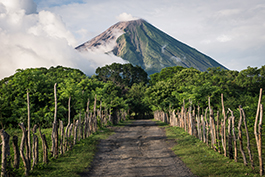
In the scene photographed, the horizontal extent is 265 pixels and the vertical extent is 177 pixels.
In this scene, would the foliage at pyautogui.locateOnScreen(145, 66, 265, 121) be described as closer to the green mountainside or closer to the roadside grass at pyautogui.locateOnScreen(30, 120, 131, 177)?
the roadside grass at pyautogui.locateOnScreen(30, 120, 131, 177)

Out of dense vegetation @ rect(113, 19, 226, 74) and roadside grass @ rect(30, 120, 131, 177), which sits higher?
dense vegetation @ rect(113, 19, 226, 74)

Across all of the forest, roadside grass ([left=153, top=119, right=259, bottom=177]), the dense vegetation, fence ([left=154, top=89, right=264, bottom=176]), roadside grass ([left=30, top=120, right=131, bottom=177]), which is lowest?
roadside grass ([left=153, top=119, right=259, bottom=177])

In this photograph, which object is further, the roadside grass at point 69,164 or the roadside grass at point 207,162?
the roadside grass at point 69,164

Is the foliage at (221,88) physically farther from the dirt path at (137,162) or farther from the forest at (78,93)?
the dirt path at (137,162)

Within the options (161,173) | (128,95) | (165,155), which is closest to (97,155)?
(165,155)

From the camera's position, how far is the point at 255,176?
605 cm

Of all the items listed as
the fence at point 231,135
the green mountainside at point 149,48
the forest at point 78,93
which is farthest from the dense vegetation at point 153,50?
the fence at point 231,135

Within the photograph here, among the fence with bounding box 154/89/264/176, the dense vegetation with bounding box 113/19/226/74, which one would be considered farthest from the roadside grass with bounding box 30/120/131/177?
the dense vegetation with bounding box 113/19/226/74

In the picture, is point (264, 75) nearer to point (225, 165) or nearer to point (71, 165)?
point (225, 165)

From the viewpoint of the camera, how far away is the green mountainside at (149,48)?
116m

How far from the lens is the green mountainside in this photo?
116 metres

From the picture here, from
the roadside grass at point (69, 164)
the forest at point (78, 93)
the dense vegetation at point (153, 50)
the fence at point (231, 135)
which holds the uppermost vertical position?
the dense vegetation at point (153, 50)

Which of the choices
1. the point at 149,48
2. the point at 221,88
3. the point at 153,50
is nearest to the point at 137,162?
the point at 221,88

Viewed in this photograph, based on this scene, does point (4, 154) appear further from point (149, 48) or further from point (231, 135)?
point (149, 48)
